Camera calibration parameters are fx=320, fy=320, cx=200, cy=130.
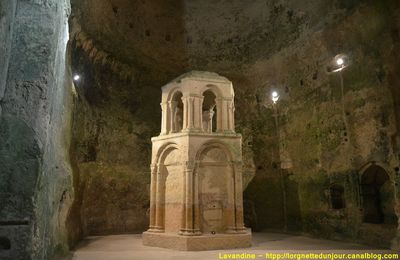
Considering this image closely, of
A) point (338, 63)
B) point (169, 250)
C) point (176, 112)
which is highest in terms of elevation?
point (338, 63)

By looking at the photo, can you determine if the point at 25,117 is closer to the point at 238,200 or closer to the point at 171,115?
the point at 171,115

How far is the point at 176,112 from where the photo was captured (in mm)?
10602

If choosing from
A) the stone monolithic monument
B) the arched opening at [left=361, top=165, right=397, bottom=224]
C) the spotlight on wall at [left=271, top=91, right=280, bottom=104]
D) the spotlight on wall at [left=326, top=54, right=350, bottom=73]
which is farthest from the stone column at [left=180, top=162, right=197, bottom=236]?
the spotlight on wall at [left=271, top=91, right=280, bottom=104]

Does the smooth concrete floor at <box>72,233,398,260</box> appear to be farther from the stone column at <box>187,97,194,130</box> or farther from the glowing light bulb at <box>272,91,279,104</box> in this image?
the glowing light bulb at <box>272,91,279,104</box>

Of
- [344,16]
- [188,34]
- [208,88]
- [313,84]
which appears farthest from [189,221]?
[188,34]

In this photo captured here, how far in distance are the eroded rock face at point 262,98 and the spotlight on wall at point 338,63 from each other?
25 cm

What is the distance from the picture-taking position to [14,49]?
480 cm

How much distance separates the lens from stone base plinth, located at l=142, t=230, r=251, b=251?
322 inches

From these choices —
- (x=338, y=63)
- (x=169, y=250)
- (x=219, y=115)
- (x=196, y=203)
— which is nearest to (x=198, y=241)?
(x=169, y=250)

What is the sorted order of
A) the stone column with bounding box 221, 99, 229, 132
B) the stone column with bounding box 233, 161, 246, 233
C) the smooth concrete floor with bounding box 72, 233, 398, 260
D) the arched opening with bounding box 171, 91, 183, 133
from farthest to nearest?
1. the arched opening with bounding box 171, 91, 183, 133
2. the stone column with bounding box 221, 99, 229, 132
3. the stone column with bounding box 233, 161, 246, 233
4. the smooth concrete floor with bounding box 72, 233, 398, 260

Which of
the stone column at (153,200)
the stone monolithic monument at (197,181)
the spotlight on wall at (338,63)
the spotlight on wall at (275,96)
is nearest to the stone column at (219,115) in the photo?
the stone monolithic monument at (197,181)

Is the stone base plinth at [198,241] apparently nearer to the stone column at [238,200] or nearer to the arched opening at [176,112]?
the stone column at [238,200]

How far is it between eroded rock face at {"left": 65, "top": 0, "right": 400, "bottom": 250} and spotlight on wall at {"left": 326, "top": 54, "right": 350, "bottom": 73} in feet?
0.82

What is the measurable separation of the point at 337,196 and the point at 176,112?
630cm
